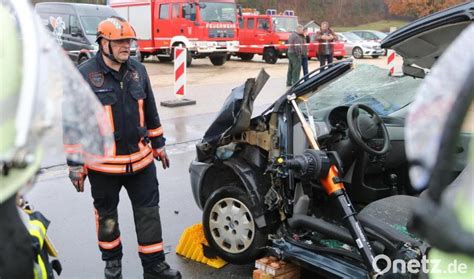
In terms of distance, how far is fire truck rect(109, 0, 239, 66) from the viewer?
2112 cm

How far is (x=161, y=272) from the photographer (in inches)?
153

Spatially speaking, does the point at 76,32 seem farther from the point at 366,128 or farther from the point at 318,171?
the point at 318,171

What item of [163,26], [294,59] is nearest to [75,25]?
[163,26]

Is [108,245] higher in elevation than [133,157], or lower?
lower

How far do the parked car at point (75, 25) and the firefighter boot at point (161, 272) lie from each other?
42.4 ft

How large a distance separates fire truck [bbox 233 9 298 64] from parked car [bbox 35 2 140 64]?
758cm

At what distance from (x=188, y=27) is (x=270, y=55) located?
412cm

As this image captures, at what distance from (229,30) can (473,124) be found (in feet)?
68.6

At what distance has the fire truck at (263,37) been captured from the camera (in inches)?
926

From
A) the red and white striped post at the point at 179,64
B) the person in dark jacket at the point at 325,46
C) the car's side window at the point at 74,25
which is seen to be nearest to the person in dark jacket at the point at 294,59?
the person in dark jacket at the point at 325,46

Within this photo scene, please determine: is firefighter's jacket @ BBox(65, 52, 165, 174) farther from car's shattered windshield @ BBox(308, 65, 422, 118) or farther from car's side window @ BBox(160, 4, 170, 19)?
car's side window @ BBox(160, 4, 170, 19)

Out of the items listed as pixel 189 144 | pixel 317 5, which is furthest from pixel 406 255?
pixel 317 5

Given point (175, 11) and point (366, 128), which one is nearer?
point (366, 128)
